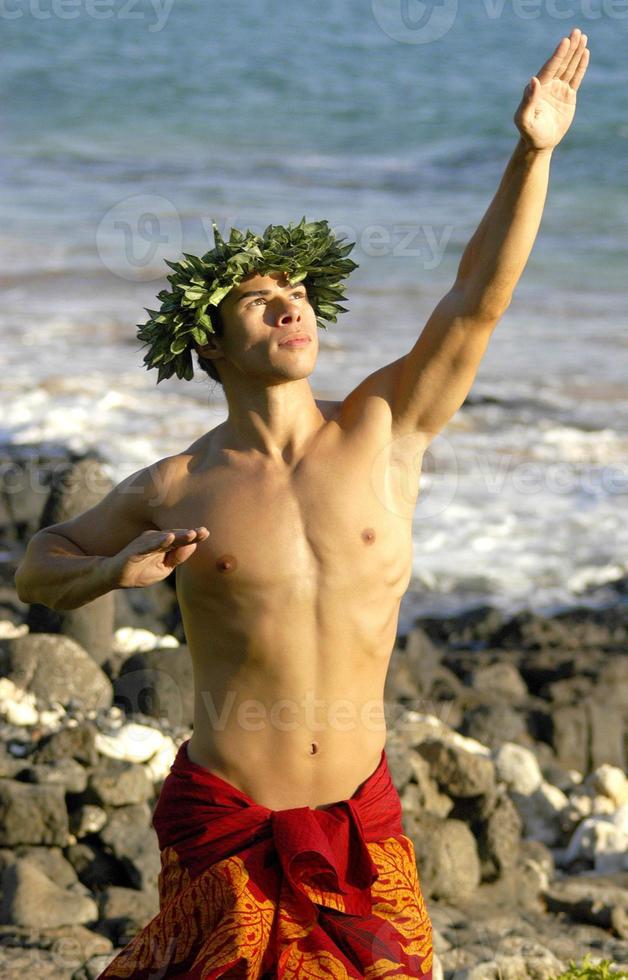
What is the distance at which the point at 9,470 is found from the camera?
1135cm

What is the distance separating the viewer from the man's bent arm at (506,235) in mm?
3820

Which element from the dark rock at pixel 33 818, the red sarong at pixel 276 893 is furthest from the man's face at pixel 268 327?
the dark rock at pixel 33 818

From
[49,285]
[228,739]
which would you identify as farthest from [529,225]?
[49,285]

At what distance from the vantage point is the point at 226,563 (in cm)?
397

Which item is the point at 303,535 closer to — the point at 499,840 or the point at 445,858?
the point at 445,858

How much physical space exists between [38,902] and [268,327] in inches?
108

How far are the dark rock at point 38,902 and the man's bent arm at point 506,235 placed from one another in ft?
9.85

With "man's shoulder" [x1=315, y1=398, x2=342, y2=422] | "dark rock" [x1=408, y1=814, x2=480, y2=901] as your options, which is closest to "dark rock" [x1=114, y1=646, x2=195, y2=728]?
"dark rock" [x1=408, y1=814, x2=480, y2=901]

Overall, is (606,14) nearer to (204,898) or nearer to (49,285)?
(49,285)

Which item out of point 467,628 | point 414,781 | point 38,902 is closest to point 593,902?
point 414,781

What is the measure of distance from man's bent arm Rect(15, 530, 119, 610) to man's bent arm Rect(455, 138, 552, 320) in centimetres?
116

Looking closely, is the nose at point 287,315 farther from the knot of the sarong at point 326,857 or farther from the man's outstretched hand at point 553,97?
the knot of the sarong at point 326,857

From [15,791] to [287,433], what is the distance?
271 cm

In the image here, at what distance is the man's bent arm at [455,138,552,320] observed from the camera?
382cm
